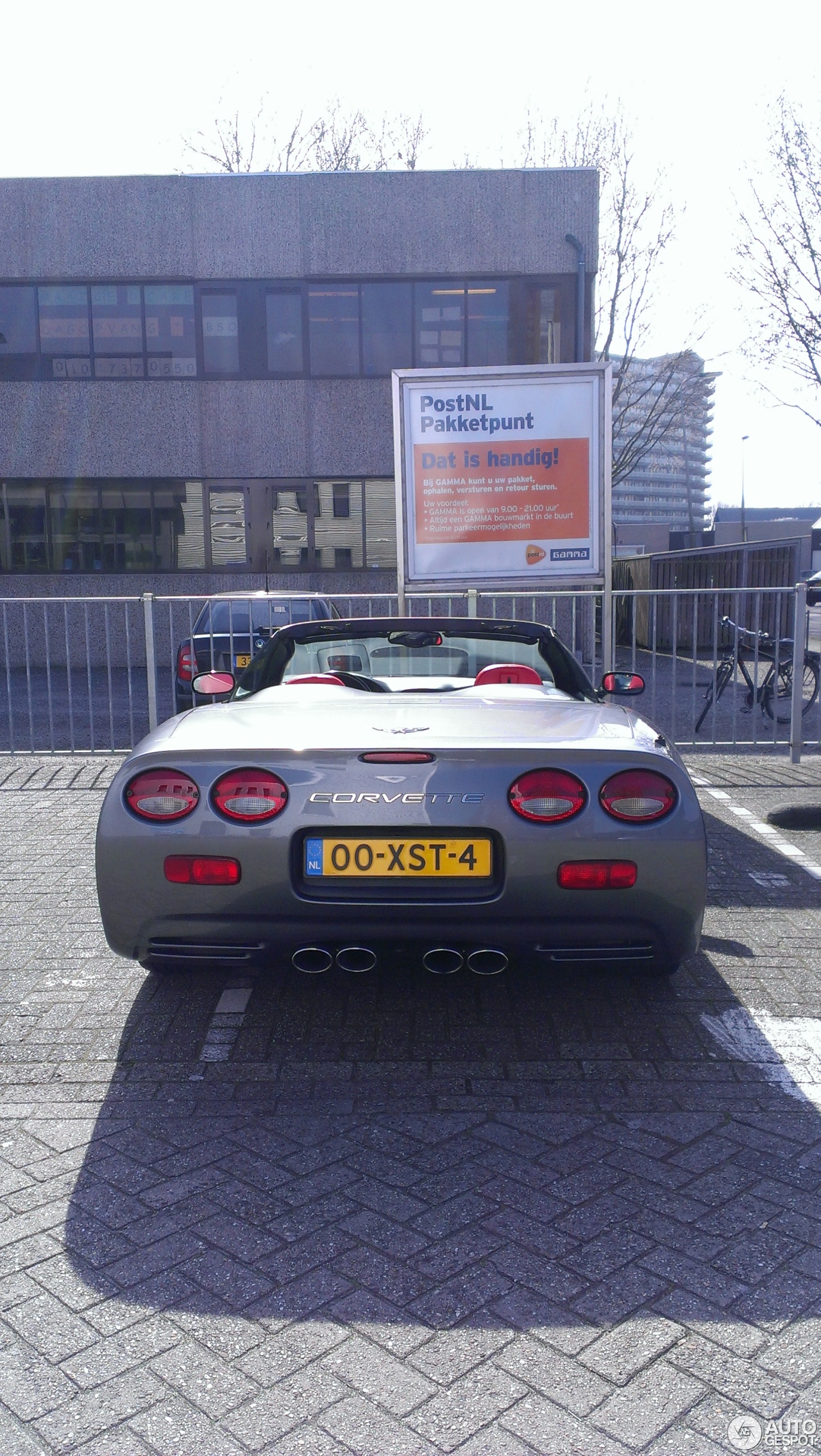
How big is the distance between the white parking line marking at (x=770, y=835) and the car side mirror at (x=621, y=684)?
0.82m

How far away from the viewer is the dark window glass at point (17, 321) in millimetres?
18594

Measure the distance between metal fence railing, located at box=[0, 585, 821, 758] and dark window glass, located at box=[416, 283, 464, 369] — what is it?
23.2ft

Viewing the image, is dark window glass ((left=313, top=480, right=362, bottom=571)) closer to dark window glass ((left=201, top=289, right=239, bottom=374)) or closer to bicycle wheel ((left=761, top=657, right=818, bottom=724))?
dark window glass ((left=201, top=289, right=239, bottom=374))

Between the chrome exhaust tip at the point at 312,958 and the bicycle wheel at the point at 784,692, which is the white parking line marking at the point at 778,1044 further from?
the bicycle wheel at the point at 784,692

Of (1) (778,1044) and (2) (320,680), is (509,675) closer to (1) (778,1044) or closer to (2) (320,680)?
(2) (320,680)

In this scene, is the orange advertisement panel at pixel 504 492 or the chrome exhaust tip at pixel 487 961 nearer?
the chrome exhaust tip at pixel 487 961

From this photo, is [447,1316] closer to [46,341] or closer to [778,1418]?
[778,1418]

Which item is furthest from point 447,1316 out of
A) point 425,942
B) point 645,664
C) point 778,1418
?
point 645,664

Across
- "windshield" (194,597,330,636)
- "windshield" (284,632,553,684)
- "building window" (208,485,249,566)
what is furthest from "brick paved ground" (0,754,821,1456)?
"building window" (208,485,249,566)

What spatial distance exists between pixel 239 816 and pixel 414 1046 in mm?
926

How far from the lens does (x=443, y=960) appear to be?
329cm

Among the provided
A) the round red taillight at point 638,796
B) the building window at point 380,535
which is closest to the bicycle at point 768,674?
the round red taillight at point 638,796

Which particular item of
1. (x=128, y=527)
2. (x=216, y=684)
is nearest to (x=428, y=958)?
(x=216, y=684)

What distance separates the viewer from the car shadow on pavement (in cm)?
234
